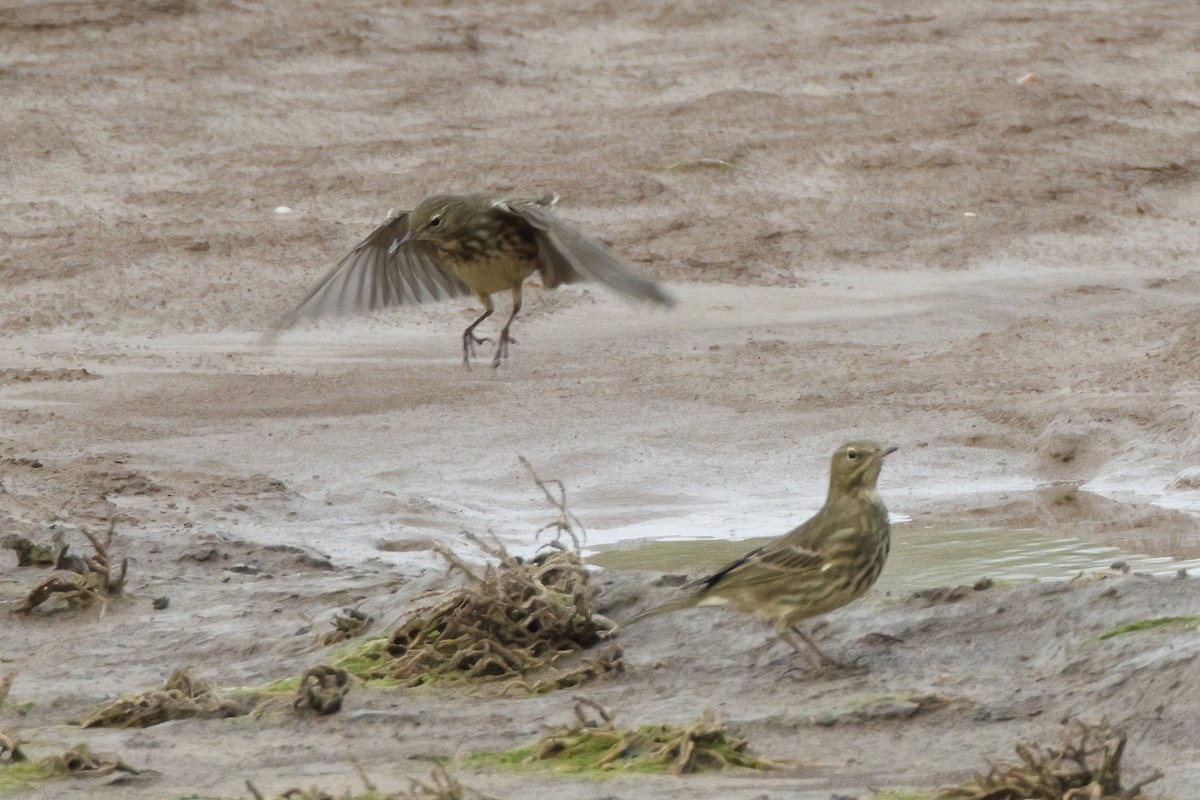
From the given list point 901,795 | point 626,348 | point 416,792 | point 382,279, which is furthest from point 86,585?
point 626,348

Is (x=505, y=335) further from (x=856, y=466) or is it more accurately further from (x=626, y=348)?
(x=626, y=348)

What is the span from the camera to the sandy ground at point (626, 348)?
6.76 meters

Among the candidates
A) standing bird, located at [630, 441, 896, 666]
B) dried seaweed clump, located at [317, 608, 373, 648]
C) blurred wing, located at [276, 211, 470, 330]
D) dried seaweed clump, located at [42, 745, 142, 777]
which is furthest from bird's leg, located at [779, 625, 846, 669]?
blurred wing, located at [276, 211, 470, 330]

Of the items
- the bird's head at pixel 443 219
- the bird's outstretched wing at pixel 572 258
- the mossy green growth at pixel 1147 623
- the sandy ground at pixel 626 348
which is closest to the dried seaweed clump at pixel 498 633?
the sandy ground at pixel 626 348

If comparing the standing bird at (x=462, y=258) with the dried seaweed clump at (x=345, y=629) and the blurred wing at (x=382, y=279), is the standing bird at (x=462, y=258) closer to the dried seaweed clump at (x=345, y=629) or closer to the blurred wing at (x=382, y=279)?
the blurred wing at (x=382, y=279)

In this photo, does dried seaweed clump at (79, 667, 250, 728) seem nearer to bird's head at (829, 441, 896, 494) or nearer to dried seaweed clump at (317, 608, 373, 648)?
dried seaweed clump at (317, 608, 373, 648)

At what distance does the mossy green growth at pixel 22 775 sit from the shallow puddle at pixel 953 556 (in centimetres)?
300

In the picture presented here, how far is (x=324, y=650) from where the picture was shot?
7.87m

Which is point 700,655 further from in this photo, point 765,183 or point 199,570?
point 765,183

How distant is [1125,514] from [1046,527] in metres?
0.52

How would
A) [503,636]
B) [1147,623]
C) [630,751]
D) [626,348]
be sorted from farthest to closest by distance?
[626,348] → [503,636] → [1147,623] → [630,751]

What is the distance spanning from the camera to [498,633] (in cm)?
737

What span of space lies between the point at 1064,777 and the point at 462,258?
4.29m

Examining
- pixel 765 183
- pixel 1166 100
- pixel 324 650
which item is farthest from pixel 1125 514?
pixel 1166 100
